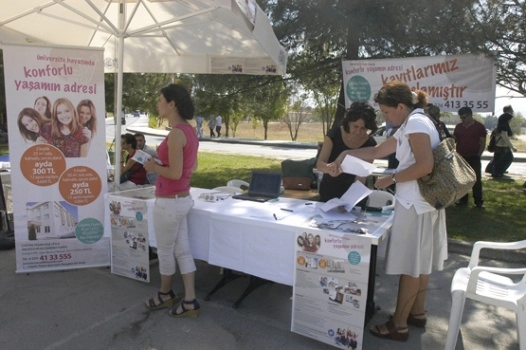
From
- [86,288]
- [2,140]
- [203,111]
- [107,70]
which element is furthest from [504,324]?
[2,140]

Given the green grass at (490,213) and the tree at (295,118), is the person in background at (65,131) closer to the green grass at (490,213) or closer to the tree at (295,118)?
the green grass at (490,213)

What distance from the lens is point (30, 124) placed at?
3.66 meters

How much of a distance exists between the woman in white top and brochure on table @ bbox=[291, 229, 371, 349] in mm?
301

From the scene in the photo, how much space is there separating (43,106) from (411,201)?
10.7 feet

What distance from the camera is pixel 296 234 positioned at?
2627 millimetres

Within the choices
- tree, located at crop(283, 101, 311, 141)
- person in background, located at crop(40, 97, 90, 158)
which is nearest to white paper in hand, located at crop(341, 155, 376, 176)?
person in background, located at crop(40, 97, 90, 158)

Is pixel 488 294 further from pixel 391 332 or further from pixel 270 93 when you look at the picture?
pixel 270 93

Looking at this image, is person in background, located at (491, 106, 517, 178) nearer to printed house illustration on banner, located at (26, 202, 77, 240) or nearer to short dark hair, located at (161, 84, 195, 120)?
short dark hair, located at (161, 84, 195, 120)

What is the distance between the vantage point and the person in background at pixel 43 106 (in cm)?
365

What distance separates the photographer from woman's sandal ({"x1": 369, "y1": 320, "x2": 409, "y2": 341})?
2738 mm

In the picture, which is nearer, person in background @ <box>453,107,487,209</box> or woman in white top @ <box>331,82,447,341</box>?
woman in white top @ <box>331,82,447,341</box>

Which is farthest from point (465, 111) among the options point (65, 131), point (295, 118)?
point (295, 118)

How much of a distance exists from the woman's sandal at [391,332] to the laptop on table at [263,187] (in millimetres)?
1366

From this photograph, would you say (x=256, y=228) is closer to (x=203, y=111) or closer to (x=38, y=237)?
(x=38, y=237)
